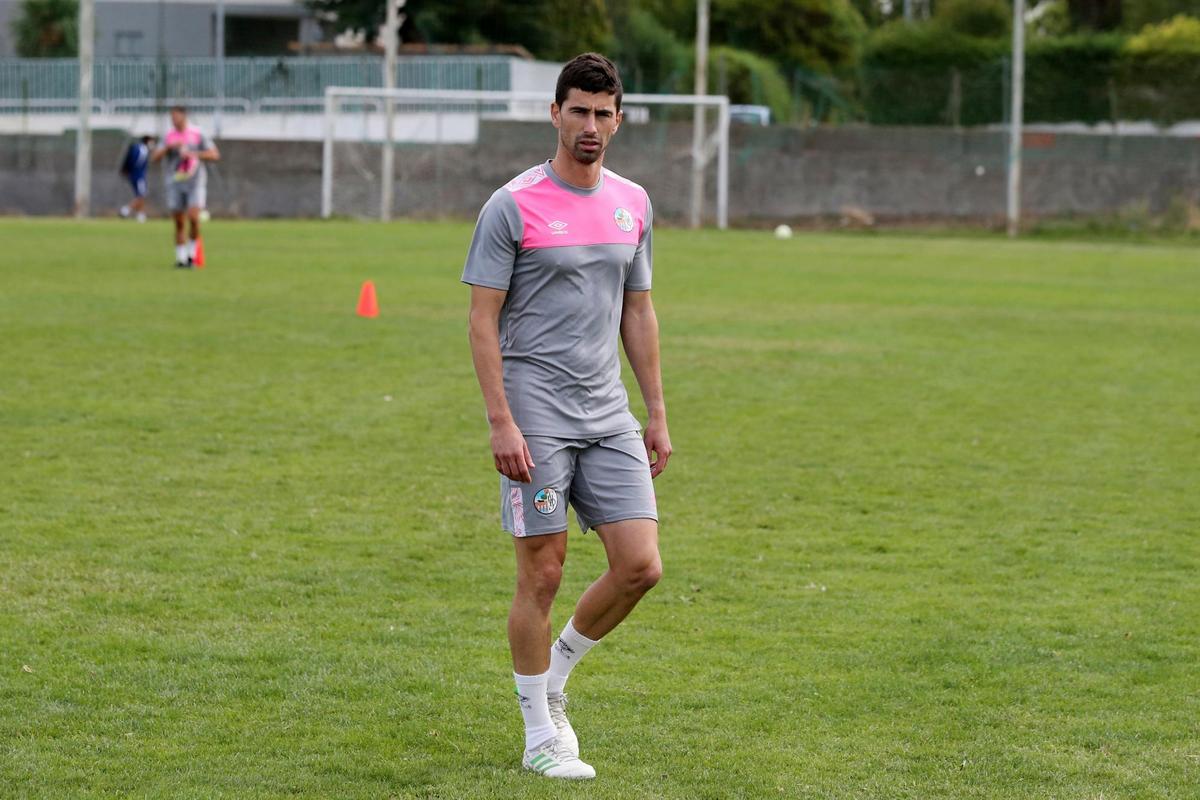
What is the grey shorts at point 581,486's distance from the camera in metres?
4.74

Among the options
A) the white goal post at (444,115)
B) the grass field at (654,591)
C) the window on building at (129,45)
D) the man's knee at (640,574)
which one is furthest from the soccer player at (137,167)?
the man's knee at (640,574)

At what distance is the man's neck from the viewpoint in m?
4.74

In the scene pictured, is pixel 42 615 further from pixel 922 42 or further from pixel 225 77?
pixel 922 42

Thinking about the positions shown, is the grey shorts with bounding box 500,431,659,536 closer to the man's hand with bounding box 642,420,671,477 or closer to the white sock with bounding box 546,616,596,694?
the man's hand with bounding box 642,420,671,477

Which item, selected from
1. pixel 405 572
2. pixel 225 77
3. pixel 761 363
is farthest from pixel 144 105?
pixel 405 572

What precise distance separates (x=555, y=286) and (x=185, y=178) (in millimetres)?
17955

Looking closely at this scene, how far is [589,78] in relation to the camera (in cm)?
463

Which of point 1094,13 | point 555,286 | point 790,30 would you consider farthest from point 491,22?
point 555,286

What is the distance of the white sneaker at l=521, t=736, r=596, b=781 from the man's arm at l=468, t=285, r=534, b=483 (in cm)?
76

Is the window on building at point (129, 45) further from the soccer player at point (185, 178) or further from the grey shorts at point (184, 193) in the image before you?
the grey shorts at point (184, 193)

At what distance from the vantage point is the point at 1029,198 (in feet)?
128

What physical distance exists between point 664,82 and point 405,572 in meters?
42.0

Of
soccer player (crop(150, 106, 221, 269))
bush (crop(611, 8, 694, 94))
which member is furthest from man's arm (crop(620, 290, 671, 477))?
bush (crop(611, 8, 694, 94))

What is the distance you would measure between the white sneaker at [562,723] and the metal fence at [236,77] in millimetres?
42817
